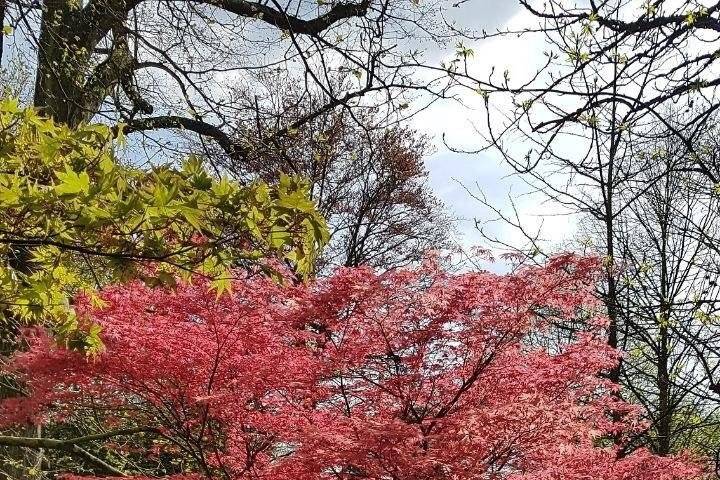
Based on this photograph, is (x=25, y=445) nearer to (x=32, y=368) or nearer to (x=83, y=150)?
(x=32, y=368)

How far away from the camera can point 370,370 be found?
13.5ft

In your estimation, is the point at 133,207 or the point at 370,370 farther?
the point at 370,370

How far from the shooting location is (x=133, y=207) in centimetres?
130

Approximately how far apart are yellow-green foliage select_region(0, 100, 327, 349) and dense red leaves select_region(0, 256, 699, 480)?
2.09m

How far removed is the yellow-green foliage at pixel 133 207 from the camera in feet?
4.33

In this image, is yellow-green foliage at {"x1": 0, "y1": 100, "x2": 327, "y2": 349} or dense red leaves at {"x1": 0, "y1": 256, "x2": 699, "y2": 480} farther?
dense red leaves at {"x1": 0, "y1": 256, "x2": 699, "y2": 480}

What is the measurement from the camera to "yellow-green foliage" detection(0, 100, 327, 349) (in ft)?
4.33

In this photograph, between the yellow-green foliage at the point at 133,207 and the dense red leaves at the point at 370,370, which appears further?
the dense red leaves at the point at 370,370

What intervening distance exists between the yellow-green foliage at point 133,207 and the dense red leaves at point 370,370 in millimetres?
2095

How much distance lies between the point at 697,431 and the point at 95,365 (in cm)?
817

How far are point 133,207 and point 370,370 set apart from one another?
2.99m

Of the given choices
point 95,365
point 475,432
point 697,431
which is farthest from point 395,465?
point 697,431

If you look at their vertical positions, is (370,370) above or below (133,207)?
above

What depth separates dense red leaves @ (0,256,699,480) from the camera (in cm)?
361
